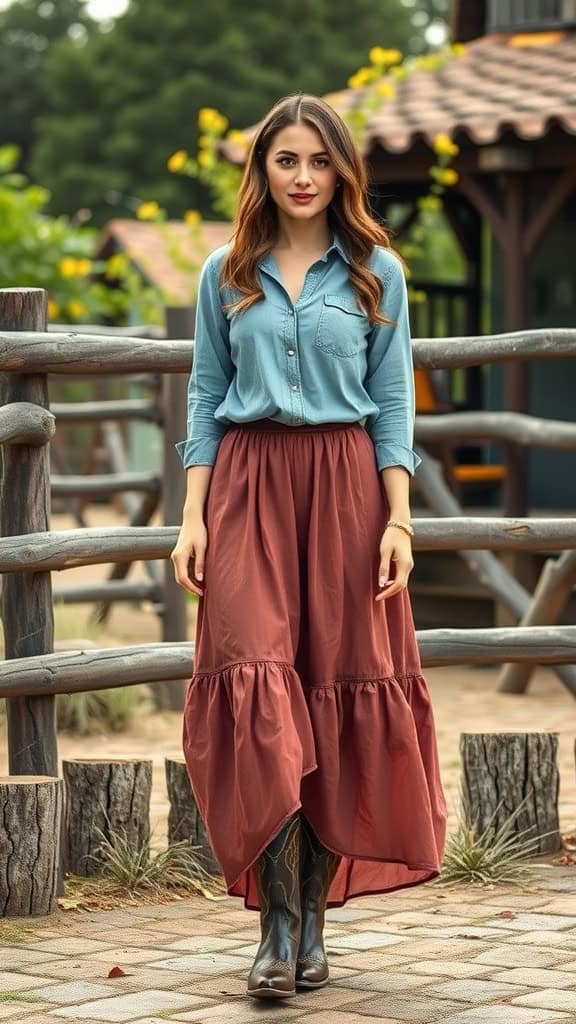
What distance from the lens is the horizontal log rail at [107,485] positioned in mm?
9141

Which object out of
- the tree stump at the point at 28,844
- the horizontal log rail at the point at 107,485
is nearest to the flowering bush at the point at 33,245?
the horizontal log rail at the point at 107,485

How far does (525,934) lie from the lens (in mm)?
4305

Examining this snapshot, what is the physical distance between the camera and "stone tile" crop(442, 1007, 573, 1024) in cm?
356

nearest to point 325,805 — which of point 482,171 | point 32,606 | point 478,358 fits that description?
point 32,606

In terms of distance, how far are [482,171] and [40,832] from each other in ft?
22.5

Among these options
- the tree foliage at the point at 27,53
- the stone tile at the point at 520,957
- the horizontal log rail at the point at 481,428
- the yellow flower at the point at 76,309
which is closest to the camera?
the stone tile at the point at 520,957

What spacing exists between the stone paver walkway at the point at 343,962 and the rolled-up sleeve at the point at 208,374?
1.11 m

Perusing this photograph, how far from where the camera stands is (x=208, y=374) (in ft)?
12.9

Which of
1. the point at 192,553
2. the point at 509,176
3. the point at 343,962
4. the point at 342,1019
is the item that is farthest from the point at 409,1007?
the point at 509,176

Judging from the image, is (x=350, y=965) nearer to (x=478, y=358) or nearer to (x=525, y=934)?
(x=525, y=934)

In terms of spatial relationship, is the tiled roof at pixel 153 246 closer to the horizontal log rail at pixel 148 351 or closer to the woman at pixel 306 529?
the horizontal log rail at pixel 148 351

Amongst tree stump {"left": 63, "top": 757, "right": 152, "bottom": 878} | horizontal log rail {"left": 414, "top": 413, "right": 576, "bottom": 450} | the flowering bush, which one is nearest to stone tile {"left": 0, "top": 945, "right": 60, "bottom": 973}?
tree stump {"left": 63, "top": 757, "right": 152, "bottom": 878}

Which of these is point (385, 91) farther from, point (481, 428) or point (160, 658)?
point (160, 658)

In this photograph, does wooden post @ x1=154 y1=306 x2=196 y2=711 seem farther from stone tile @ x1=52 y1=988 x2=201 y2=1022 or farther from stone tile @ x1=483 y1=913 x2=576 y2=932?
stone tile @ x1=52 y1=988 x2=201 y2=1022
